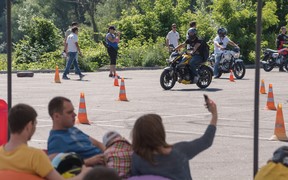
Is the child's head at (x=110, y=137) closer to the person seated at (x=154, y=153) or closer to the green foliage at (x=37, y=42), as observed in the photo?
the person seated at (x=154, y=153)

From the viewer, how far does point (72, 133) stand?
276 inches

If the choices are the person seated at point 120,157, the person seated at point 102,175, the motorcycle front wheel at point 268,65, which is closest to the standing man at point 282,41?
the motorcycle front wheel at point 268,65

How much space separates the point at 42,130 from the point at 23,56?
22809 millimetres

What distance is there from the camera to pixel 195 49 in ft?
78.0

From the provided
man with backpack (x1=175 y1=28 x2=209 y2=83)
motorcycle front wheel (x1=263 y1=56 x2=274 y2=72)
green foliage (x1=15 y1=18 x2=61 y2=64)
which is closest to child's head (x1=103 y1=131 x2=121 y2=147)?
man with backpack (x1=175 y1=28 x2=209 y2=83)

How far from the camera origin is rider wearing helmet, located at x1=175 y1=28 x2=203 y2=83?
23.6 meters

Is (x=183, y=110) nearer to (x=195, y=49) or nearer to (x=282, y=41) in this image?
(x=195, y=49)

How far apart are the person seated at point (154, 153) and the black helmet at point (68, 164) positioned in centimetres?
40

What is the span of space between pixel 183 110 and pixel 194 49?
5.69 meters

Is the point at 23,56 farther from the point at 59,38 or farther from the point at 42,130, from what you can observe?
the point at 42,130

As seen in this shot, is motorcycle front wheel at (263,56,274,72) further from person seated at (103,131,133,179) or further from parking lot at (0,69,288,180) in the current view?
person seated at (103,131,133,179)

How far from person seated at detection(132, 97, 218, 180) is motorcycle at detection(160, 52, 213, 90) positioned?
17.3 meters

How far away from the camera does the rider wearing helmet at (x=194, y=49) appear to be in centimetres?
2364

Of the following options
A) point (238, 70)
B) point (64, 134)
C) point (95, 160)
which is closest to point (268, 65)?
point (238, 70)
